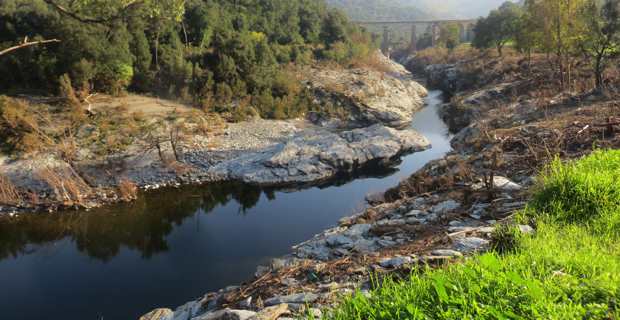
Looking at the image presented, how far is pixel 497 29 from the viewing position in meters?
45.9

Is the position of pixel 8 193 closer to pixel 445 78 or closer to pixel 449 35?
pixel 445 78

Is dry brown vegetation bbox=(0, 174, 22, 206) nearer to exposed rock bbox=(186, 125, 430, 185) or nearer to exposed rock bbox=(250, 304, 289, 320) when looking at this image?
exposed rock bbox=(186, 125, 430, 185)

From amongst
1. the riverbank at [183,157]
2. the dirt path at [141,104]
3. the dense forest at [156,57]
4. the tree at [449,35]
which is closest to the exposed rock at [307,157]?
the riverbank at [183,157]

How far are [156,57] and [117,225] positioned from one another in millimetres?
15682

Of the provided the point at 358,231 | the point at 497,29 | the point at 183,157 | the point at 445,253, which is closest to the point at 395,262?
the point at 445,253

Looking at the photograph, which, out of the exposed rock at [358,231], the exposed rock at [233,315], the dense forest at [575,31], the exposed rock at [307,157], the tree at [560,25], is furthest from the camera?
the tree at [560,25]

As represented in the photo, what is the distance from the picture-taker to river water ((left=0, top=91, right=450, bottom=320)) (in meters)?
10.7

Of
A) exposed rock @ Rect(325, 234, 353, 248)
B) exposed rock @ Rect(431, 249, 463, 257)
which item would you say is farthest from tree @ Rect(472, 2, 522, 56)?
exposed rock @ Rect(431, 249, 463, 257)

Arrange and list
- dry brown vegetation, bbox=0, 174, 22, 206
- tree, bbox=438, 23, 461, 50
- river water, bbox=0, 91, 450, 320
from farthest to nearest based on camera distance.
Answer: tree, bbox=438, 23, 461, 50
dry brown vegetation, bbox=0, 174, 22, 206
river water, bbox=0, 91, 450, 320

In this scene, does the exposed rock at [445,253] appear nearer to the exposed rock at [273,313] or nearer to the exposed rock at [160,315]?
the exposed rock at [273,313]

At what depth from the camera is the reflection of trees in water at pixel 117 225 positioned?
13.6 meters

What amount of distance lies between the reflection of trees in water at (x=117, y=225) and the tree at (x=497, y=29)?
36.7 metres

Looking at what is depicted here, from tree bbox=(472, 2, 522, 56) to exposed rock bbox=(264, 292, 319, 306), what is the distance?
1704 inches

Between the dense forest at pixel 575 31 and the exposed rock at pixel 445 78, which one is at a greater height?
the dense forest at pixel 575 31
